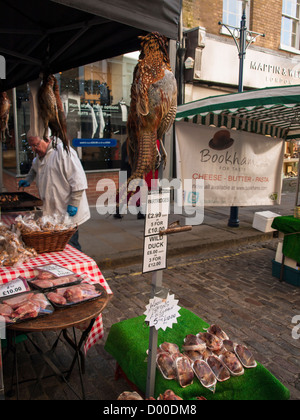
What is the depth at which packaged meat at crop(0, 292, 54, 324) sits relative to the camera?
2010 mm

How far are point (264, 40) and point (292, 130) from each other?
20.4ft

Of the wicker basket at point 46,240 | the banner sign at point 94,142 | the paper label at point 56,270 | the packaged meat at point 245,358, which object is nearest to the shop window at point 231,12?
the banner sign at point 94,142

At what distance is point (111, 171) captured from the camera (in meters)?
9.73

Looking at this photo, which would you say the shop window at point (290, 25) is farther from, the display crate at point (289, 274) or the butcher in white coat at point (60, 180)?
the butcher in white coat at point (60, 180)

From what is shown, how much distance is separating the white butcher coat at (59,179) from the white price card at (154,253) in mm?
2409

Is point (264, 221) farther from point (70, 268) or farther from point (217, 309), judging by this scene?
point (70, 268)

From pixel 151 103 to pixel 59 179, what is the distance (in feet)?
8.90

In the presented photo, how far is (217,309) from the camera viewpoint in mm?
4238

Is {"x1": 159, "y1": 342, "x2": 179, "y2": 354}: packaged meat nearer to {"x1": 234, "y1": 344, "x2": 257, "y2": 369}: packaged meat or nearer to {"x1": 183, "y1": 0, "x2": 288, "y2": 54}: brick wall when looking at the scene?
{"x1": 234, "y1": 344, "x2": 257, "y2": 369}: packaged meat

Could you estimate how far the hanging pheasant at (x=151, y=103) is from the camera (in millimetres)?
1854

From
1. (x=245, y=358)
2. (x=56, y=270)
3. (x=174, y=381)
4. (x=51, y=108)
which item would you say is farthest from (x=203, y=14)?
(x=174, y=381)

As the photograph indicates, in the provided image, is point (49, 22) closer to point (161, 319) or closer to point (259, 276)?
point (161, 319)

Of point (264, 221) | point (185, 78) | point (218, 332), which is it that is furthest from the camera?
point (185, 78)

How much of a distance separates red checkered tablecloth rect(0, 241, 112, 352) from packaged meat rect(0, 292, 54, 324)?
0.54 m
